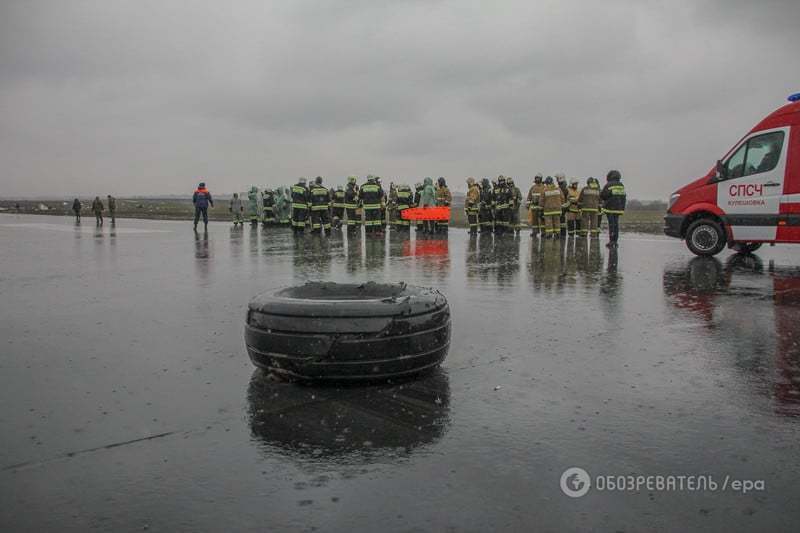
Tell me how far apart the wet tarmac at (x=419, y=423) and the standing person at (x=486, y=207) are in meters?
16.7

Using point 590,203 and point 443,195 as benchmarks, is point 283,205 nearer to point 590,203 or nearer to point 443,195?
point 443,195

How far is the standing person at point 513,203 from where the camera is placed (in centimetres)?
2444

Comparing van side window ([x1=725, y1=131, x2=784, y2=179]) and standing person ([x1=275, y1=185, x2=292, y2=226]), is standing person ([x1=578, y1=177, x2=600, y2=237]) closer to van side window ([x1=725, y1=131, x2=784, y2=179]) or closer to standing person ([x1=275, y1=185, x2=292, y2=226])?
van side window ([x1=725, y1=131, x2=784, y2=179])

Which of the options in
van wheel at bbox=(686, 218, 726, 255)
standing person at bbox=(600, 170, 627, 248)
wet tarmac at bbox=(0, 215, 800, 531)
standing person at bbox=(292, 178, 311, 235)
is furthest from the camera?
standing person at bbox=(292, 178, 311, 235)

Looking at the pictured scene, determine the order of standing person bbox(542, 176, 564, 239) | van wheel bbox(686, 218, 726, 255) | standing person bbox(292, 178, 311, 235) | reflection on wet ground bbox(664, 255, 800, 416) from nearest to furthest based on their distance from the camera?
reflection on wet ground bbox(664, 255, 800, 416)
van wheel bbox(686, 218, 726, 255)
standing person bbox(542, 176, 564, 239)
standing person bbox(292, 178, 311, 235)

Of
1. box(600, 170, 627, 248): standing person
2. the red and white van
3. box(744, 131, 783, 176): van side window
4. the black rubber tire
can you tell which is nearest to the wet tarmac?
the black rubber tire

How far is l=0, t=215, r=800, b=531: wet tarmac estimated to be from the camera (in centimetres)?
309

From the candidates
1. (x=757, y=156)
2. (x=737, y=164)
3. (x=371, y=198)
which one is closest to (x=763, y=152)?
(x=757, y=156)

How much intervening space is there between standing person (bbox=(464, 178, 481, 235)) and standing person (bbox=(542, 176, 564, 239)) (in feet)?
12.3

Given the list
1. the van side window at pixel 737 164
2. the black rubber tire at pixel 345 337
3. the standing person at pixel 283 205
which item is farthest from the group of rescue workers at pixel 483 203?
the black rubber tire at pixel 345 337

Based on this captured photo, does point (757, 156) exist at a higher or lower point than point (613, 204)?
higher

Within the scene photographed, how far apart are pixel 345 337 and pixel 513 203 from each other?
2068 cm

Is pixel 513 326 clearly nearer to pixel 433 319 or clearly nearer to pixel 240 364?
pixel 433 319

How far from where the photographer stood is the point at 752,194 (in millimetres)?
13953
